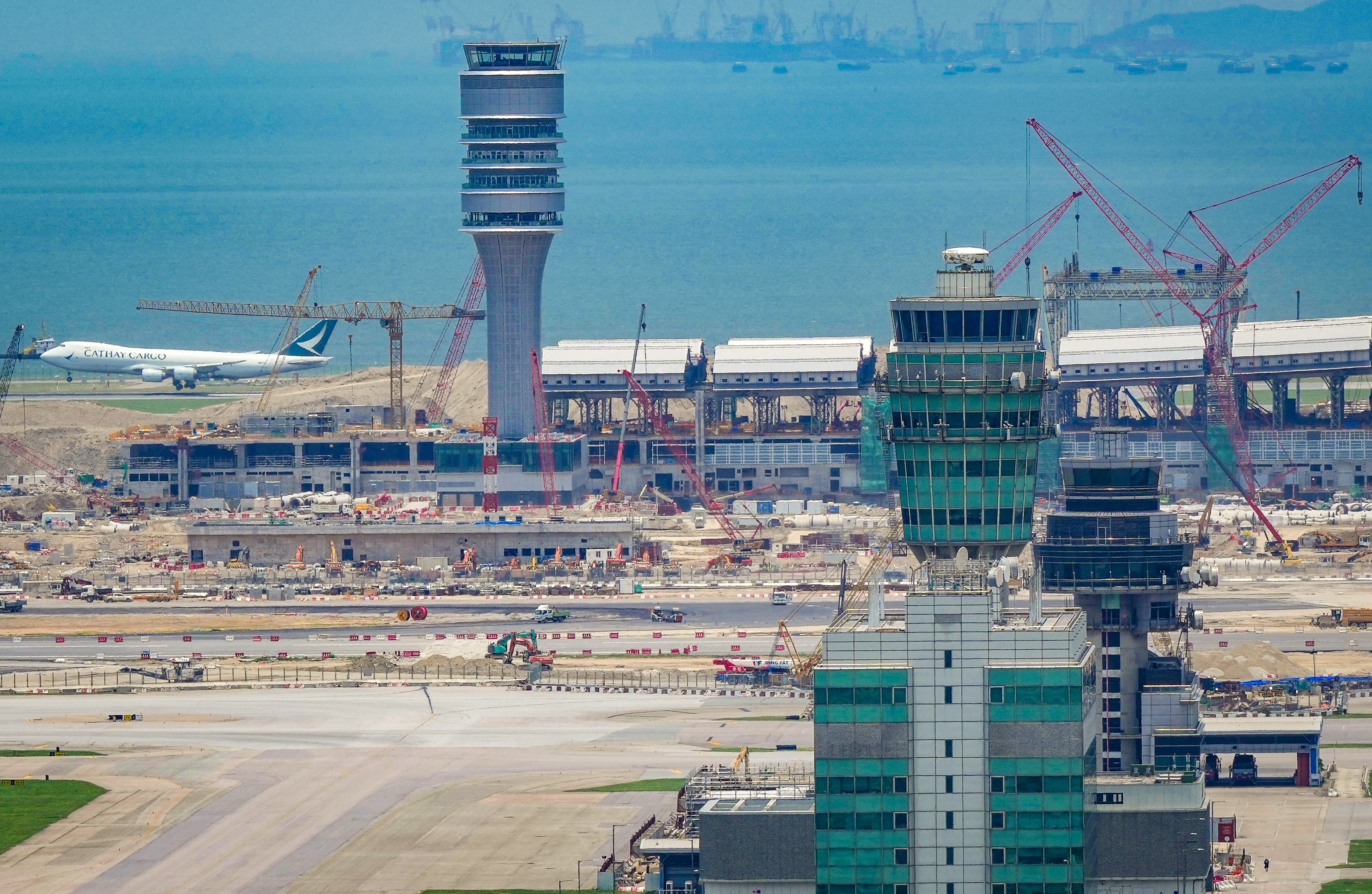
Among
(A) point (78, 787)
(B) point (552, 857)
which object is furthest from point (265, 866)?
(A) point (78, 787)

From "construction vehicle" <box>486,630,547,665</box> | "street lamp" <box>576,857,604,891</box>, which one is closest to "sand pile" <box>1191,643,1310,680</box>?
"construction vehicle" <box>486,630,547,665</box>

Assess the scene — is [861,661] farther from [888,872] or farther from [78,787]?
[78,787]

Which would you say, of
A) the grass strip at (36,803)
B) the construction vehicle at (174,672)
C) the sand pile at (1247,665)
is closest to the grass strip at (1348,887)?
the sand pile at (1247,665)

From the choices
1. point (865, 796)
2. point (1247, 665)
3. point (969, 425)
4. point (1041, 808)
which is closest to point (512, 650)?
point (1247, 665)

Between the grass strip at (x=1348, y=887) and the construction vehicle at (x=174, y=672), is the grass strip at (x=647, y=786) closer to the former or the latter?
the grass strip at (x=1348, y=887)

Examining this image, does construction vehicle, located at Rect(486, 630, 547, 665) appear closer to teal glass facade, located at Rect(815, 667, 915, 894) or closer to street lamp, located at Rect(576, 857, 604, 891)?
street lamp, located at Rect(576, 857, 604, 891)

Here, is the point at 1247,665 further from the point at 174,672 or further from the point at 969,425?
the point at 969,425
